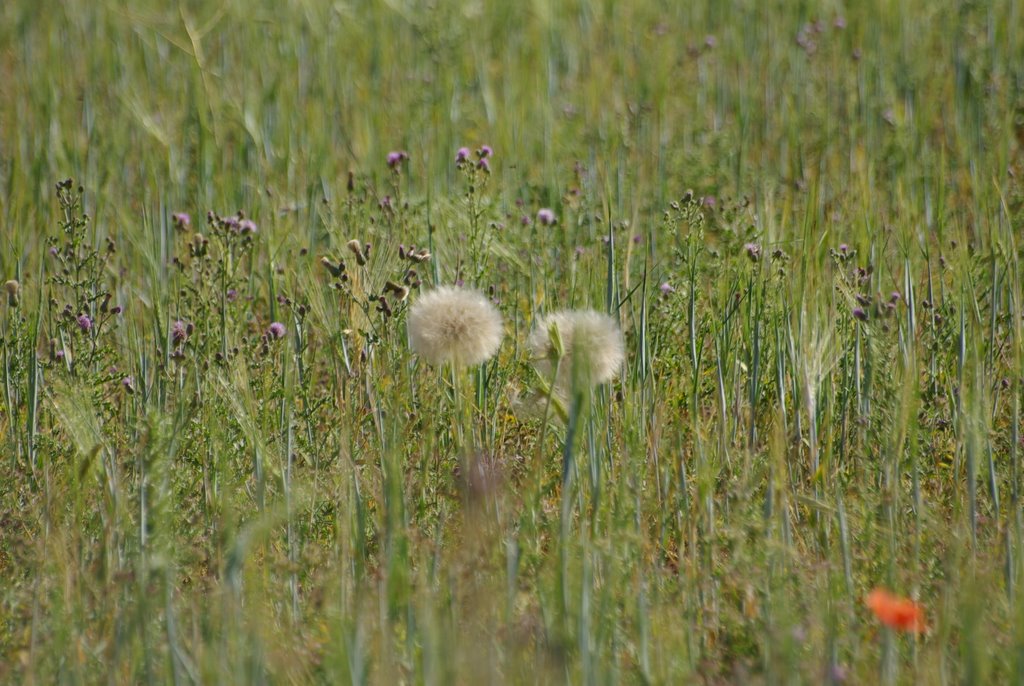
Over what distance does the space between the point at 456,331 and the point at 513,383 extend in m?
0.47

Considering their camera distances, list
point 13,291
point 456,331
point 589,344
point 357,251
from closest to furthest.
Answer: point 589,344, point 456,331, point 357,251, point 13,291

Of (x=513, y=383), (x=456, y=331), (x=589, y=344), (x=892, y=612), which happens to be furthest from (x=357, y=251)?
(x=892, y=612)

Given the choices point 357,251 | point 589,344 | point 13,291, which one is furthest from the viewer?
point 13,291

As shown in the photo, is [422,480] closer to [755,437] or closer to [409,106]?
[755,437]

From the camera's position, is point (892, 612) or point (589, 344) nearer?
Answer: point (892, 612)

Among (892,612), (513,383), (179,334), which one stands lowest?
(892,612)

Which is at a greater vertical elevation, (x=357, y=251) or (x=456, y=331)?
(x=357, y=251)

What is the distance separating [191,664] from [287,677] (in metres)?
0.13

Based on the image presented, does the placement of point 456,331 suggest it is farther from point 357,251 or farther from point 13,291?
point 13,291

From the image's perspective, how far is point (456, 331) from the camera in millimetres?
2096

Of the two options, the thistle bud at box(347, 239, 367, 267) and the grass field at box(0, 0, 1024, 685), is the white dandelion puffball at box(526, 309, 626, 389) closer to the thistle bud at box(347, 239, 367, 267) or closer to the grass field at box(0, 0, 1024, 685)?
the grass field at box(0, 0, 1024, 685)

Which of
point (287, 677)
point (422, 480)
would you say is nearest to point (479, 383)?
point (422, 480)

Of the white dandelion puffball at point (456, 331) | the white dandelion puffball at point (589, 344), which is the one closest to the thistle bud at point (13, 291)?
the white dandelion puffball at point (456, 331)

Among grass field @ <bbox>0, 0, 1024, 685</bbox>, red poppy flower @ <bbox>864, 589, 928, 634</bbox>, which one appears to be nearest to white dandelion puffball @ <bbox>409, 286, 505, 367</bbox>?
grass field @ <bbox>0, 0, 1024, 685</bbox>
